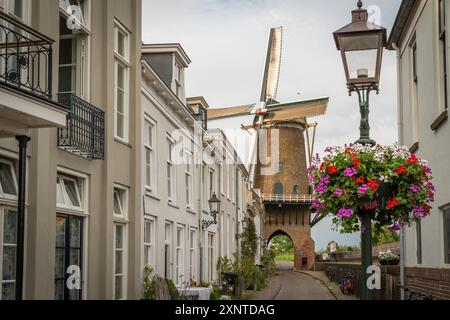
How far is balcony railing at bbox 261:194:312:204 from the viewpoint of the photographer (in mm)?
66938

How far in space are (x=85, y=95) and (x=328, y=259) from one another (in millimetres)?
55621

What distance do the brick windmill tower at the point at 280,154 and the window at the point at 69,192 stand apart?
107 ft

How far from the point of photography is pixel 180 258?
827 inches

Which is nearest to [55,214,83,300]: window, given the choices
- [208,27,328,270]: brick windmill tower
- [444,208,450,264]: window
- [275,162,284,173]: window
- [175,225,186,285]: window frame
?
[444,208,450,264]: window

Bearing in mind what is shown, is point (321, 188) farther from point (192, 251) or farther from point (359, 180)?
point (192, 251)

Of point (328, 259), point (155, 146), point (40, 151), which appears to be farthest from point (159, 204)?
point (328, 259)

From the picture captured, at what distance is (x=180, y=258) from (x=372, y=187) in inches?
543

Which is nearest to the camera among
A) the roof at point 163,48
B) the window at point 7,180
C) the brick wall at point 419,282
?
the window at point 7,180

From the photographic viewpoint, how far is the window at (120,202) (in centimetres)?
1484

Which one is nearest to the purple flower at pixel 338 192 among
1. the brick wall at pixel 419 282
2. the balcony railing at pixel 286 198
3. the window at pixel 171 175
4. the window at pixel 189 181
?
the brick wall at pixel 419 282

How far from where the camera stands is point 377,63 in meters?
7.88

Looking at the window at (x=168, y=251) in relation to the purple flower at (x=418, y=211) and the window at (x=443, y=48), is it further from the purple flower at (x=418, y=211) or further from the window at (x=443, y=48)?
the purple flower at (x=418, y=211)

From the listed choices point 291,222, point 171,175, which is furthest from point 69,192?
point 291,222

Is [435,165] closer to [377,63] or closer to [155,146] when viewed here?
[377,63]
